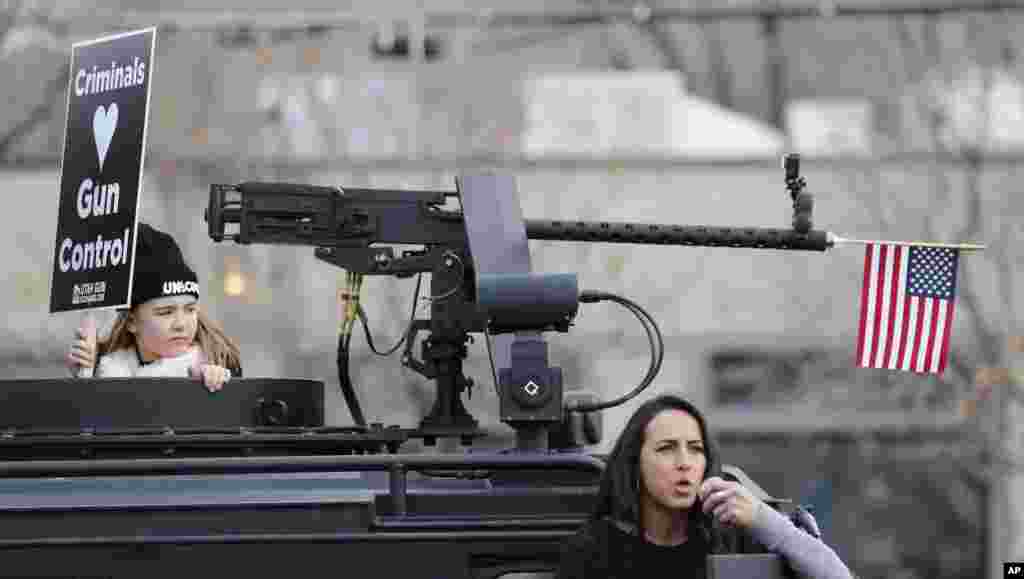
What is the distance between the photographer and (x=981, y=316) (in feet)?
70.3

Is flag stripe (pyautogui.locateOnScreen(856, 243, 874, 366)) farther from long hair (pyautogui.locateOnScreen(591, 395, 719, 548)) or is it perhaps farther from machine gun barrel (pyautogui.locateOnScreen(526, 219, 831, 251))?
long hair (pyautogui.locateOnScreen(591, 395, 719, 548))

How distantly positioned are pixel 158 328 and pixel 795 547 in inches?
116

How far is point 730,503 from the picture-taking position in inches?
272

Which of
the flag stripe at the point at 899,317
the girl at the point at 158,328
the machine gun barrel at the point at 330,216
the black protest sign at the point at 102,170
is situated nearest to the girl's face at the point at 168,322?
the girl at the point at 158,328

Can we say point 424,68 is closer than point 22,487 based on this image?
No

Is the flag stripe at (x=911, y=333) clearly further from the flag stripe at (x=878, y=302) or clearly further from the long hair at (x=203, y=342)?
the long hair at (x=203, y=342)

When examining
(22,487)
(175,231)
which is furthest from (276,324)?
(22,487)

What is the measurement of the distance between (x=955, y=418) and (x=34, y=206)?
7.83m

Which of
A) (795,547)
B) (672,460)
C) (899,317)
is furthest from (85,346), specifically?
(795,547)

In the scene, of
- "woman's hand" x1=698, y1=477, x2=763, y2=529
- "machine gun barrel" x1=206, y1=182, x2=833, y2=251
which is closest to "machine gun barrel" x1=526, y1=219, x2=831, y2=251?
"machine gun barrel" x1=206, y1=182, x2=833, y2=251

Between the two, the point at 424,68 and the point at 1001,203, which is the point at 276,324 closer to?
the point at 424,68

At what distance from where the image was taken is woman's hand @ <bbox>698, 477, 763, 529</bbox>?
691cm

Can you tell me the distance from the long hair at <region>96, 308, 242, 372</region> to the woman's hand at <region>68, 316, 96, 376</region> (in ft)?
0.19

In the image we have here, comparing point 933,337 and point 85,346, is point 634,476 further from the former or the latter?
point 85,346
